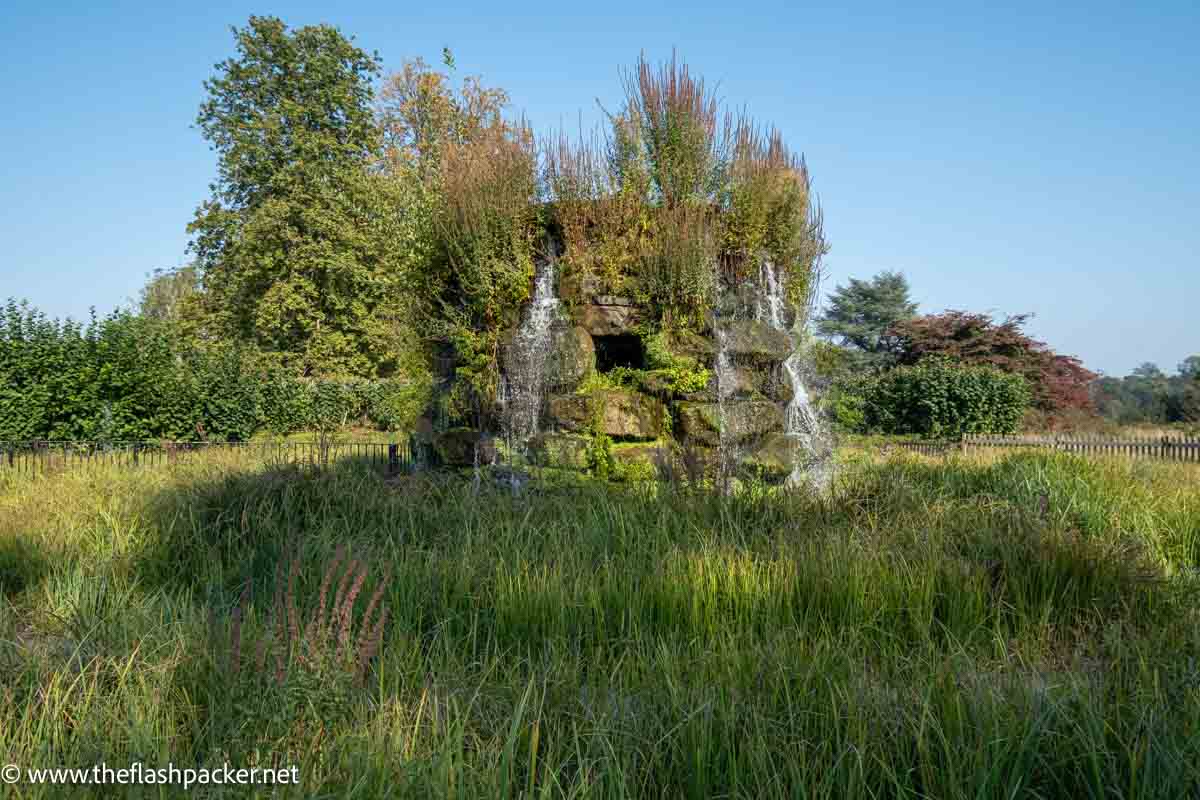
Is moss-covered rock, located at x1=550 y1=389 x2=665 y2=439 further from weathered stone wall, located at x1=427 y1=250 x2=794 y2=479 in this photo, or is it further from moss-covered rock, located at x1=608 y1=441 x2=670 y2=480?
moss-covered rock, located at x1=608 y1=441 x2=670 y2=480

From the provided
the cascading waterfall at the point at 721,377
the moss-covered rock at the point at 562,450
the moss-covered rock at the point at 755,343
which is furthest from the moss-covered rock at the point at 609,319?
the moss-covered rock at the point at 562,450

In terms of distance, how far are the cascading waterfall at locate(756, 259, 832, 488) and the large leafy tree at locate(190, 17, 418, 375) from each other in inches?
678

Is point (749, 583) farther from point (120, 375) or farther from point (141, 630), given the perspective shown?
point (120, 375)

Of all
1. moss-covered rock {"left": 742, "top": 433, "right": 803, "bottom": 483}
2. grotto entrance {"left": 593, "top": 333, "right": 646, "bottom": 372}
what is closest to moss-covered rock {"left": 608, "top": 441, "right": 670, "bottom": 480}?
moss-covered rock {"left": 742, "top": 433, "right": 803, "bottom": 483}

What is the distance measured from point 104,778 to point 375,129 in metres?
28.2

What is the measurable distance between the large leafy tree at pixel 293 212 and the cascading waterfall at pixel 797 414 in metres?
17.2

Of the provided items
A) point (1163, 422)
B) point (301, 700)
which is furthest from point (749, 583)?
point (1163, 422)

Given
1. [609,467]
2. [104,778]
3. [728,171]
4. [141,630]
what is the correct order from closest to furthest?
[104,778] < [141,630] < [609,467] < [728,171]

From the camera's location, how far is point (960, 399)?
65.0 feet

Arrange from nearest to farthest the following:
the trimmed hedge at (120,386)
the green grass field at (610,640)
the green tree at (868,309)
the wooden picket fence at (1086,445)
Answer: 1. the green grass field at (610,640)
2. the trimmed hedge at (120,386)
3. the wooden picket fence at (1086,445)
4. the green tree at (868,309)

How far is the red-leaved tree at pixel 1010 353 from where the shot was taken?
23766 mm

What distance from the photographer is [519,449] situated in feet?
26.5

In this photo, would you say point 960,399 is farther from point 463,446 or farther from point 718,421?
point 463,446

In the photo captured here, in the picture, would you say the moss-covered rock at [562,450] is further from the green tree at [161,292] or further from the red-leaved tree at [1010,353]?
the green tree at [161,292]
